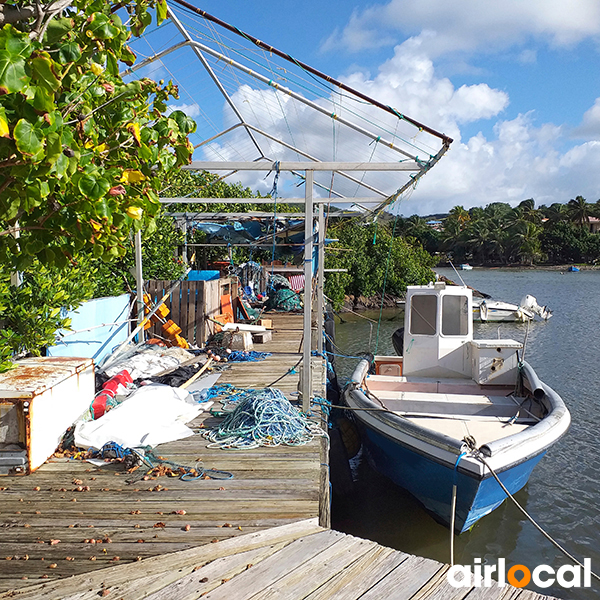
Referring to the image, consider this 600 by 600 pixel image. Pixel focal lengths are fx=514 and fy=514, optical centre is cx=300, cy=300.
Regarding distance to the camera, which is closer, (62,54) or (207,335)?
(62,54)

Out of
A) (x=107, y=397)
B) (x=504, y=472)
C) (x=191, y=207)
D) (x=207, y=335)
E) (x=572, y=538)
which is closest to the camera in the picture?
(x=504, y=472)

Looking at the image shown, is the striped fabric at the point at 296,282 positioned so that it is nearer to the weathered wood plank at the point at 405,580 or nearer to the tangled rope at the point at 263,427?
the tangled rope at the point at 263,427

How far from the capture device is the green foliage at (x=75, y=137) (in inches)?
91.3

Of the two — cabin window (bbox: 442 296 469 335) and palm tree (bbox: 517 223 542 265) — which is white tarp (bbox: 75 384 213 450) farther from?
palm tree (bbox: 517 223 542 265)

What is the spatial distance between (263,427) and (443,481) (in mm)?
2452

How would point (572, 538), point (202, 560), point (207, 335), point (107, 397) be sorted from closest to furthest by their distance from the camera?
point (202, 560) → point (107, 397) → point (572, 538) → point (207, 335)

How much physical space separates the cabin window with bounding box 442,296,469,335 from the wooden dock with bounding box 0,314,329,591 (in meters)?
5.10

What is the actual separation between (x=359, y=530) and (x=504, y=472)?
286cm

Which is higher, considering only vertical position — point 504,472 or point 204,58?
point 204,58

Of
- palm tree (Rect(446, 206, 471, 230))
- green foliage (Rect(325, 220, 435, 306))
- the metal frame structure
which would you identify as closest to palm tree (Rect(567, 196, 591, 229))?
palm tree (Rect(446, 206, 471, 230))

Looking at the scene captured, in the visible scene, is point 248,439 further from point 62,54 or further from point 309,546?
point 62,54

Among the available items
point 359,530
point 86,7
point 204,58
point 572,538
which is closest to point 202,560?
point 86,7

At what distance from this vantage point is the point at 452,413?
8289 millimetres

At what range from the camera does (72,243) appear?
3.44 meters
